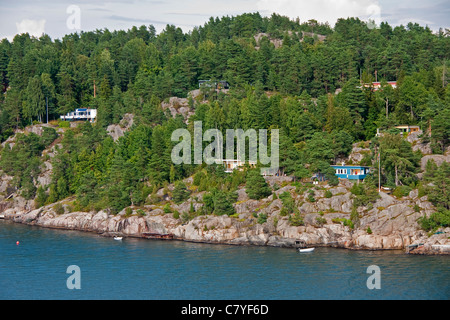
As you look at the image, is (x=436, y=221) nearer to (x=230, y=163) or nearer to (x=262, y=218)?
(x=262, y=218)

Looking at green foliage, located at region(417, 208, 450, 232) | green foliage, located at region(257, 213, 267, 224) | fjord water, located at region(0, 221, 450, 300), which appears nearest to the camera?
fjord water, located at region(0, 221, 450, 300)

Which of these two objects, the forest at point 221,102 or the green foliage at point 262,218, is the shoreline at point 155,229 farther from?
the forest at point 221,102

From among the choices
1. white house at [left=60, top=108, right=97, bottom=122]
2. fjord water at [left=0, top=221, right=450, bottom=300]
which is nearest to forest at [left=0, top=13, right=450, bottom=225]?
white house at [left=60, top=108, right=97, bottom=122]

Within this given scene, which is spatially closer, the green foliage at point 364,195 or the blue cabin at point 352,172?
the green foliage at point 364,195

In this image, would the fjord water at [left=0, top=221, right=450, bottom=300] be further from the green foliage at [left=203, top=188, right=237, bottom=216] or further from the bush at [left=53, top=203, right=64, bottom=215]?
the bush at [left=53, top=203, right=64, bottom=215]

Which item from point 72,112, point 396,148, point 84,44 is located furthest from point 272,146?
point 84,44

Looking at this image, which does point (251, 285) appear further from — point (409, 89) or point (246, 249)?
point (409, 89)

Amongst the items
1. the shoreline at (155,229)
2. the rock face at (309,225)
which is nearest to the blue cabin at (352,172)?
the rock face at (309,225)
